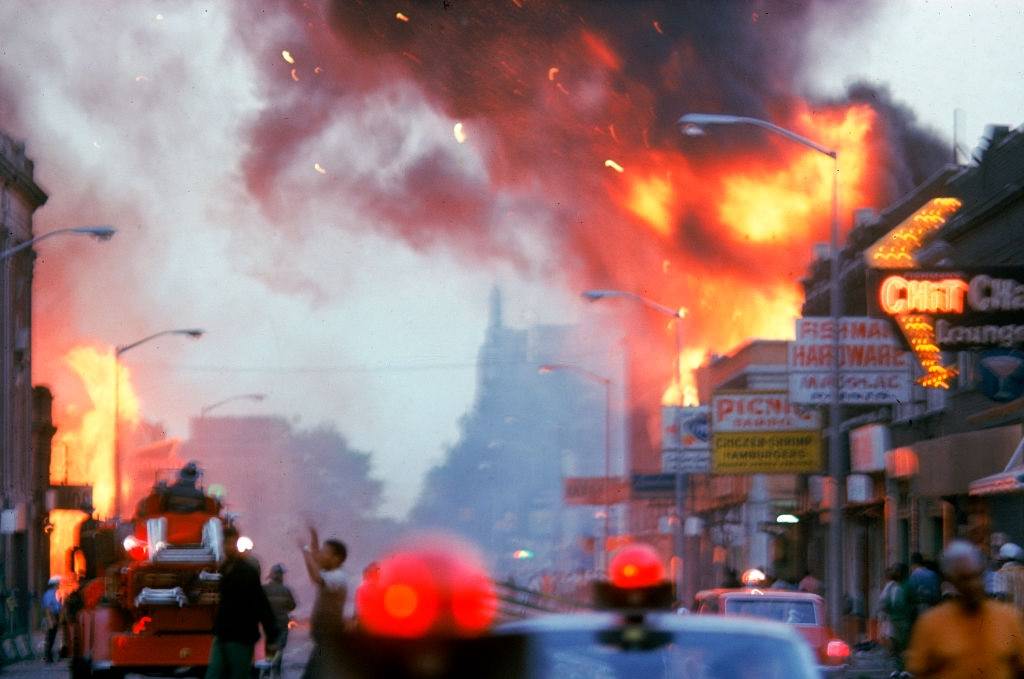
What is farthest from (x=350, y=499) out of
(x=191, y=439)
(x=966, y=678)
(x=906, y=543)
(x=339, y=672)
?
(x=191, y=439)

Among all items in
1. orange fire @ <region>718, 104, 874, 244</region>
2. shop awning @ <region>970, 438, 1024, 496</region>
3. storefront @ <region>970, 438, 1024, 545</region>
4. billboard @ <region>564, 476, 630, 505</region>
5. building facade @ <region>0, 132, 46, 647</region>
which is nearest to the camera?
shop awning @ <region>970, 438, 1024, 496</region>

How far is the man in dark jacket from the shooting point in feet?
46.5

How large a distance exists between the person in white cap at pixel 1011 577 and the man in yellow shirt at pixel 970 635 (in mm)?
9935

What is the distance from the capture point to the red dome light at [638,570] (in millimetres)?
6625

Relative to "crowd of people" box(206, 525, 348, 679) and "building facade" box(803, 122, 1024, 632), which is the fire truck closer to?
"crowd of people" box(206, 525, 348, 679)

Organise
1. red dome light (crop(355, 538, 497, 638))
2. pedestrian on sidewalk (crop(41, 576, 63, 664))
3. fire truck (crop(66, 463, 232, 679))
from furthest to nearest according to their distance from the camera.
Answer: pedestrian on sidewalk (crop(41, 576, 63, 664)) → fire truck (crop(66, 463, 232, 679)) → red dome light (crop(355, 538, 497, 638))

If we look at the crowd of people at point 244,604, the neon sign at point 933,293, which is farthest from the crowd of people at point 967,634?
the neon sign at point 933,293

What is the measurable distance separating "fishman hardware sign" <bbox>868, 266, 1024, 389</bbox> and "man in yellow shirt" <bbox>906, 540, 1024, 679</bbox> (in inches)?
663

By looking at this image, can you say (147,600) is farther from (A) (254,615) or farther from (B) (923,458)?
(B) (923,458)

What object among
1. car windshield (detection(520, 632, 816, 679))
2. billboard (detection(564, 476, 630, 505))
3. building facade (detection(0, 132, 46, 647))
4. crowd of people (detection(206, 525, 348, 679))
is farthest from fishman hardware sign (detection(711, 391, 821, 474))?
billboard (detection(564, 476, 630, 505))

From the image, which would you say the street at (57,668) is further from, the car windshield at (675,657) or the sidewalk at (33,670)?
the car windshield at (675,657)

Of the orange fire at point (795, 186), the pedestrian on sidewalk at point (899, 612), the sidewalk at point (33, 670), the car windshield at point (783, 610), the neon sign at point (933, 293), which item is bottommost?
the sidewalk at point (33, 670)

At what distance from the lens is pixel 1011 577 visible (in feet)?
66.2

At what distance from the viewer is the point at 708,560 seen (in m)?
72.8
